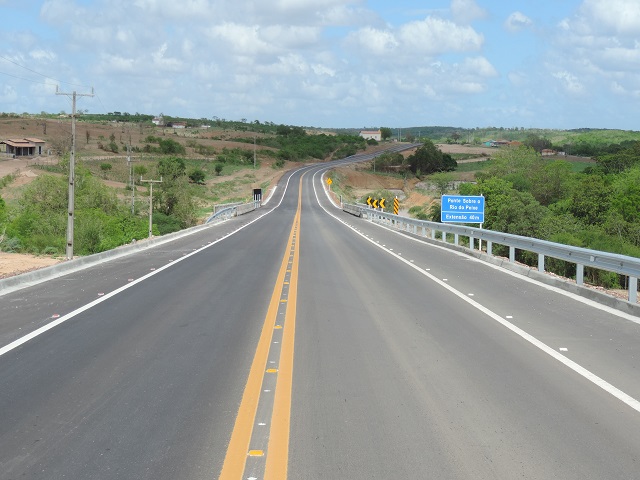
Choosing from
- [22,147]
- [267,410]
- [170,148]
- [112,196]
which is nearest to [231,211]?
[112,196]

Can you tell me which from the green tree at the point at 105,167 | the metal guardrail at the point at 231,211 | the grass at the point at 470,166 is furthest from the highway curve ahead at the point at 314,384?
the grass at the point at 470,166

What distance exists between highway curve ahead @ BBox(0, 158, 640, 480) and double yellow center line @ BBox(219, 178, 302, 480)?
0.08ft

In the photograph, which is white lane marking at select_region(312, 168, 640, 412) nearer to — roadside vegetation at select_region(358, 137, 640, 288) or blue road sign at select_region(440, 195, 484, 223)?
roadside vegetation at select_region(358, 137, 640, 288)

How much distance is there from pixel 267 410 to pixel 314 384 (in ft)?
3.56

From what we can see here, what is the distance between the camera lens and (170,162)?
323 ft

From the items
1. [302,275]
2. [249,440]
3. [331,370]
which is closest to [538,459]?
[249,440]

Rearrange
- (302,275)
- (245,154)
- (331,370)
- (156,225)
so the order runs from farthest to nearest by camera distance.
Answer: (245,154) < (156,225) < (302,275) < (331,370)

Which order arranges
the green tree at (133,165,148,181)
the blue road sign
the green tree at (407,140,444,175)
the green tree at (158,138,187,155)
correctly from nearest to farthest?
the blue road sign
the green tree at (133,165,148,181)
the green tree at (407,140,444,175)
the green tree at (158,138,187,155)

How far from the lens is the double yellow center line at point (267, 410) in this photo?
561 cm

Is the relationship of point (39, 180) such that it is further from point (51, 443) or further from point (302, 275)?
point (51, 443)

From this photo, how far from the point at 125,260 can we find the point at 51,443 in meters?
18.1

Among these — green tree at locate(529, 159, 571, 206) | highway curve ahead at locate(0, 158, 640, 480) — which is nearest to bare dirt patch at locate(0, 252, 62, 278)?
highway curve ahead at locate(0, 158, 640, 480)

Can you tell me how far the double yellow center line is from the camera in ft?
18.4

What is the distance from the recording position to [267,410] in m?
7.02
